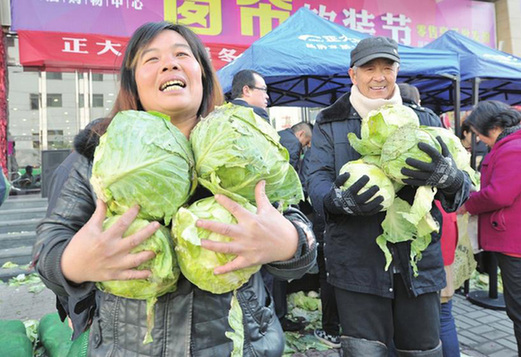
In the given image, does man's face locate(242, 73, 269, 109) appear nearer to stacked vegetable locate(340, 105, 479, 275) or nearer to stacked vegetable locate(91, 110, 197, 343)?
stacked vegetable locate(340, 105, 479, 275)

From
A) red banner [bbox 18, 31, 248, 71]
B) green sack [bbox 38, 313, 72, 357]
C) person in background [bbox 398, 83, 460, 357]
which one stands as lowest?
green sack [bbox 38, 313, 72, 357]

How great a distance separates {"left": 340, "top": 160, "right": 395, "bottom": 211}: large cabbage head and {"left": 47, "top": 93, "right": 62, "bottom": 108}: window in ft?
33.9

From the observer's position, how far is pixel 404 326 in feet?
7.27

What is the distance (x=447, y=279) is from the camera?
3111mm

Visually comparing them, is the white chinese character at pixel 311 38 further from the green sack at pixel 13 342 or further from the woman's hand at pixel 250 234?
the green sack at pixel 13 342

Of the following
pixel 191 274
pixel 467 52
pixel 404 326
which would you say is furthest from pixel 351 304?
pixel 467 52

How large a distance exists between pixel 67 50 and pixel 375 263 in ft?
25.5

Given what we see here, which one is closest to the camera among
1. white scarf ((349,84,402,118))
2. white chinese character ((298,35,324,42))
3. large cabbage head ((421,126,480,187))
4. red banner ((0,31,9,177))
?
large cabbage head ((421,126,480,187))

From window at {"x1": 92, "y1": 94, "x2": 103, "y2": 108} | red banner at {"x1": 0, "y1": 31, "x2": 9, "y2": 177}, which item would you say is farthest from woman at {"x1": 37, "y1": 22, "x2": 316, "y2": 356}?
window at {"x1": 92, "y1": 94, "x2": 103, "y2": 108}

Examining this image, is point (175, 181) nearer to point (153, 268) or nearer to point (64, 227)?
point (153, 268)

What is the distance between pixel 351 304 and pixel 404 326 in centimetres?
34

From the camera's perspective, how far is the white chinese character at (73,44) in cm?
748

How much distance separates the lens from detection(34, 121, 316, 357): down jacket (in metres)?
1.27

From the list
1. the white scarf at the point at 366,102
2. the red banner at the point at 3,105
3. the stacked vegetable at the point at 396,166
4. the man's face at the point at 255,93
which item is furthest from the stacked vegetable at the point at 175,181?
the red banner at the point at 3,105
